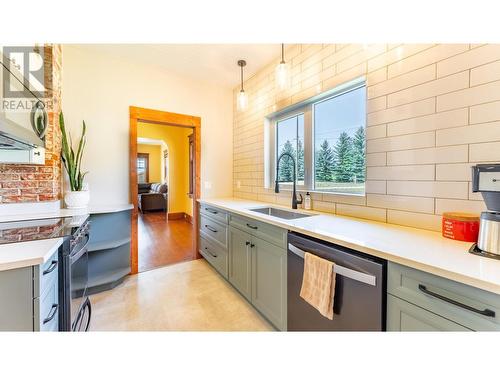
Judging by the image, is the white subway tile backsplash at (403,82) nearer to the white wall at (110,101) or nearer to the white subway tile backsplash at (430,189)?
the white subway tile backsplash at (430,189)

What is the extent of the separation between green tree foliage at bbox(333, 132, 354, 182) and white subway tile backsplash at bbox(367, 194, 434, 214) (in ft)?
1.12

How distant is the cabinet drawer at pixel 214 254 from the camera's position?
242 centimetres

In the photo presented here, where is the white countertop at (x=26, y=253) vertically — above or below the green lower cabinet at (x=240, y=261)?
above

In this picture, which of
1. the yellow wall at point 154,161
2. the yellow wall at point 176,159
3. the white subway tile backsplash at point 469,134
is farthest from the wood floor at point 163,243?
the yellow wall at point 154,161

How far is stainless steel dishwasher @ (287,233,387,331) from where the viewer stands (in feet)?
3.14

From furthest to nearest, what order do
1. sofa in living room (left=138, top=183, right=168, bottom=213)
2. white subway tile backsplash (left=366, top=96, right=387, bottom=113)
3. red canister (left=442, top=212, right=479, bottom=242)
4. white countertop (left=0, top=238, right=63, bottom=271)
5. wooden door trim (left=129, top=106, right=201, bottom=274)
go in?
sofa in living room (left=138, top=183, right=168, bottom=213) < wooden door trim (left=129, top=106, right=201, bottom=274) < white subway tile backsplash (left=366, top=96, right=387, bottom=113) < red canister (left=442, top=212, right=479, bottom=242) < white countertop (left=0, top=238, right=63, bottom=271)

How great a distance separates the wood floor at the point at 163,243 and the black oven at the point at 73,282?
1.34m

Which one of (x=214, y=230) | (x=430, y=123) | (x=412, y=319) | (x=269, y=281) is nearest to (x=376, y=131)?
(x=430, y=123)

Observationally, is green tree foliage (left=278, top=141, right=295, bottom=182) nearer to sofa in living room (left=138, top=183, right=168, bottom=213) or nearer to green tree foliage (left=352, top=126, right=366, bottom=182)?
green tree foliage (left=352, top=126, right=366, bottom=182)

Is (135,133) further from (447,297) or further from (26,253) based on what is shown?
(447,297)

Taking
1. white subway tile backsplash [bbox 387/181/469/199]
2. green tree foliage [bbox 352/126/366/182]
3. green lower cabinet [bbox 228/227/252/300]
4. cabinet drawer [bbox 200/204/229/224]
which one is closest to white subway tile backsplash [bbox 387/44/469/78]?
green tree foliage [bbox 352/126/366/182]
